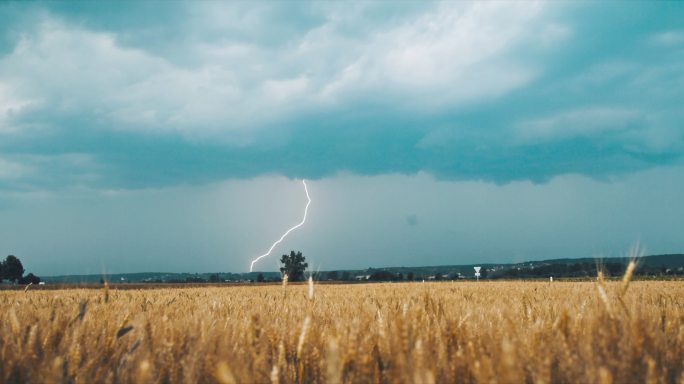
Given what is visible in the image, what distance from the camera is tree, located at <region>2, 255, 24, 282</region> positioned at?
241 feet

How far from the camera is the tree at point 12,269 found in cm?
7344

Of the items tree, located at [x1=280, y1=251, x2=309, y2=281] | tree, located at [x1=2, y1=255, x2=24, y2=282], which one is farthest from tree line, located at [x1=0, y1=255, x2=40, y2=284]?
tree, located at [x1=280, y1=251, x2=309, y2=281]

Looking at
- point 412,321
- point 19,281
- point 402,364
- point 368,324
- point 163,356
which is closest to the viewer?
point 402,364

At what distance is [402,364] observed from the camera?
1221 mm

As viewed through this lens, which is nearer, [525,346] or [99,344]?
[525,346]

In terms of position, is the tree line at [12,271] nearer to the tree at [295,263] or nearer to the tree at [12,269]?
the tree at [12,269]

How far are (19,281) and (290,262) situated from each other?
150ft

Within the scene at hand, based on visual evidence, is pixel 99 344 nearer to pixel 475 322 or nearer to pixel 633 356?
pixel 475 322

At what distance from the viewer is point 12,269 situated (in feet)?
→ 245

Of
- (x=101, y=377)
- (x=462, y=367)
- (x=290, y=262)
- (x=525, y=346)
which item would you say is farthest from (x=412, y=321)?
(x=290, y=262)

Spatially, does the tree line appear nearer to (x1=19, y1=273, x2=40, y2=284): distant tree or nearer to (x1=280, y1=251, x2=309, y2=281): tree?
(x1=19, y1=273, x2=40, y2=284): distant tree

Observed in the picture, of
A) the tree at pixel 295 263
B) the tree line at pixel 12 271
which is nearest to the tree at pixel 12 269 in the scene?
the tree line at pixel 12 271

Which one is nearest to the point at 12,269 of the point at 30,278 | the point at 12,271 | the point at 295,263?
the point at 12,271

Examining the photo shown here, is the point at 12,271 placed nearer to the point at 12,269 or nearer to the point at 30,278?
the point at 12,269
